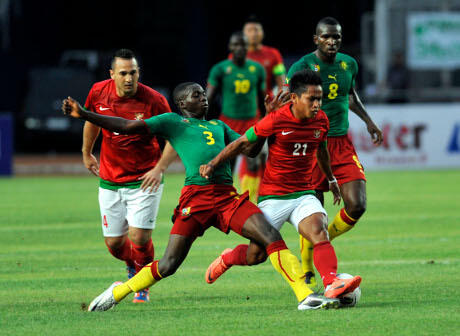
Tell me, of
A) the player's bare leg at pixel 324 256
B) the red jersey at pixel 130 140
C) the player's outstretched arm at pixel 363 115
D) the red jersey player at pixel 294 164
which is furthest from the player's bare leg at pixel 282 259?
the player's outstretched arm at pixel 363 115

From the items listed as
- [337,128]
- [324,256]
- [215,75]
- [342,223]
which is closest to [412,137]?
[215,75]

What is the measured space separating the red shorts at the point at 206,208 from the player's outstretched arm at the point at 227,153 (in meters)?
0.27

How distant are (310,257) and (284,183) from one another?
143 cm

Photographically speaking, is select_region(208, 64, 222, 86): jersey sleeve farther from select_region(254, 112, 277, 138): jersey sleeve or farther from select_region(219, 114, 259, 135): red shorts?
select_region(254, 112, 277, 138): jersey sleeve

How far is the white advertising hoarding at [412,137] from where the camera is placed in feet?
85.6

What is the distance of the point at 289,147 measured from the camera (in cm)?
914

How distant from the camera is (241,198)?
8875 millimetres

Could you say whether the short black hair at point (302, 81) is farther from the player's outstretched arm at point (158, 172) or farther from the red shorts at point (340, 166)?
the red shorts at point (340, 166)

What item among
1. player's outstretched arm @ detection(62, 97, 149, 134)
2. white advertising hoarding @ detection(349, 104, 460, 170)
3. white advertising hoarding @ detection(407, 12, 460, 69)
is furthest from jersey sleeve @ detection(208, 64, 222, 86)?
white advertising hoarding @ detection(407, 12, 460, 69)

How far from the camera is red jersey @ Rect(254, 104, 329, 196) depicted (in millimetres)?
9023

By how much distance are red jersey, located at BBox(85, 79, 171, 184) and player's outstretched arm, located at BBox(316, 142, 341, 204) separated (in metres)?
1.49

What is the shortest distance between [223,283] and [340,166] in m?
1.63

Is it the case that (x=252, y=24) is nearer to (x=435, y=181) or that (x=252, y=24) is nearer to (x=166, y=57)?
(x=435, y=181)

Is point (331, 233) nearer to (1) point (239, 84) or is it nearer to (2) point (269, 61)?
(1) point (239, 84)
